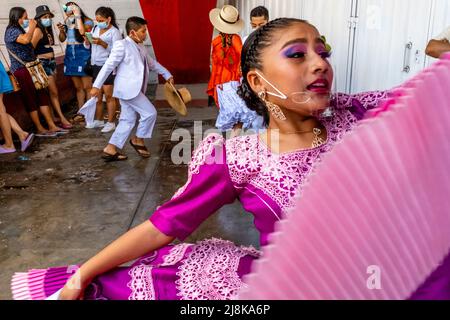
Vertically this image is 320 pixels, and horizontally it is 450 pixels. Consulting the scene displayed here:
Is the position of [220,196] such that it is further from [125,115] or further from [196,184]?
[125,115]

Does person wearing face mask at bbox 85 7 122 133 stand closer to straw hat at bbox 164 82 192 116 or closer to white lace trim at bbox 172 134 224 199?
straw hat at bbox 164 82 192 116

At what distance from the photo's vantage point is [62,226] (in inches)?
136

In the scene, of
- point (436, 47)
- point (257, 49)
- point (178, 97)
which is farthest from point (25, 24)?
point (257, 49)

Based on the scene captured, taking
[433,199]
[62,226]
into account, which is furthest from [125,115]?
[433,199]

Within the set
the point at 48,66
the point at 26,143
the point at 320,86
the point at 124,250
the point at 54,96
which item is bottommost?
the point at 26,143

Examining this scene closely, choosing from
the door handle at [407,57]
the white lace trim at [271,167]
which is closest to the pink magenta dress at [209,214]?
Result: the white lace trim at [271,167]

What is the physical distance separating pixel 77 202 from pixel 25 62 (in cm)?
255

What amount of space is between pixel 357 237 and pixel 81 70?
665 centimetres

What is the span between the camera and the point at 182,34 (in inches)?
314

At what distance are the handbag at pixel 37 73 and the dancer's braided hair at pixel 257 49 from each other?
4775 millimetres

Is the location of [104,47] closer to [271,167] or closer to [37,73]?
[37,73]

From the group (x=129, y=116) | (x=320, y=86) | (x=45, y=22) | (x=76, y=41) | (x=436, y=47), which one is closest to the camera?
(x=320, y=86)

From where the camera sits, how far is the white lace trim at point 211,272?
4.10 ft

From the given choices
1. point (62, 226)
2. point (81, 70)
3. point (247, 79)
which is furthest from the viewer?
point (81, 70)
